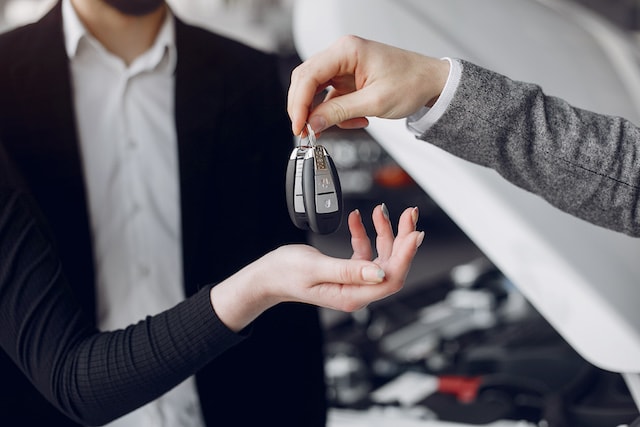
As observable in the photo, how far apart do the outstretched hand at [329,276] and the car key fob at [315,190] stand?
0.02m

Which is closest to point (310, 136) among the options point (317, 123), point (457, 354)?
point (317, 123)

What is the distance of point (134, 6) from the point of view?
104 centimetres

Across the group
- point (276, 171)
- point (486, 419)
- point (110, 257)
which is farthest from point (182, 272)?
point (486, 419)

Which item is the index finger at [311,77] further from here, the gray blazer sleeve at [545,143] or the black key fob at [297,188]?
the gray blazer sleeve at [545,143]

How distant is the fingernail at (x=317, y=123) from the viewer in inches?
28.3

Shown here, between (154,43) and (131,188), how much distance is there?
0.21 metres

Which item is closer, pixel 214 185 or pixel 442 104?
pixel 442 104

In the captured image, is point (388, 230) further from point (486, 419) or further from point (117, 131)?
point (486, 419)

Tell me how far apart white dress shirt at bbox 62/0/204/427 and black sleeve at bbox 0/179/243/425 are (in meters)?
0.21

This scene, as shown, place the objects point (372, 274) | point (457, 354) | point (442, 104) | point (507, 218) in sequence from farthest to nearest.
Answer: point (457, 354) < point (507, 218) < point (442, 104) < point (372, 274)

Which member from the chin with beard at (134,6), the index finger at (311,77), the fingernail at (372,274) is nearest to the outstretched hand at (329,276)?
the fingernail at (372,274)

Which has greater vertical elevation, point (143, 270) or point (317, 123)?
point (317, 123)

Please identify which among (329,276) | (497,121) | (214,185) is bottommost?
(214,185)

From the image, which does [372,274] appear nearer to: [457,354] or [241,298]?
[241,298]
